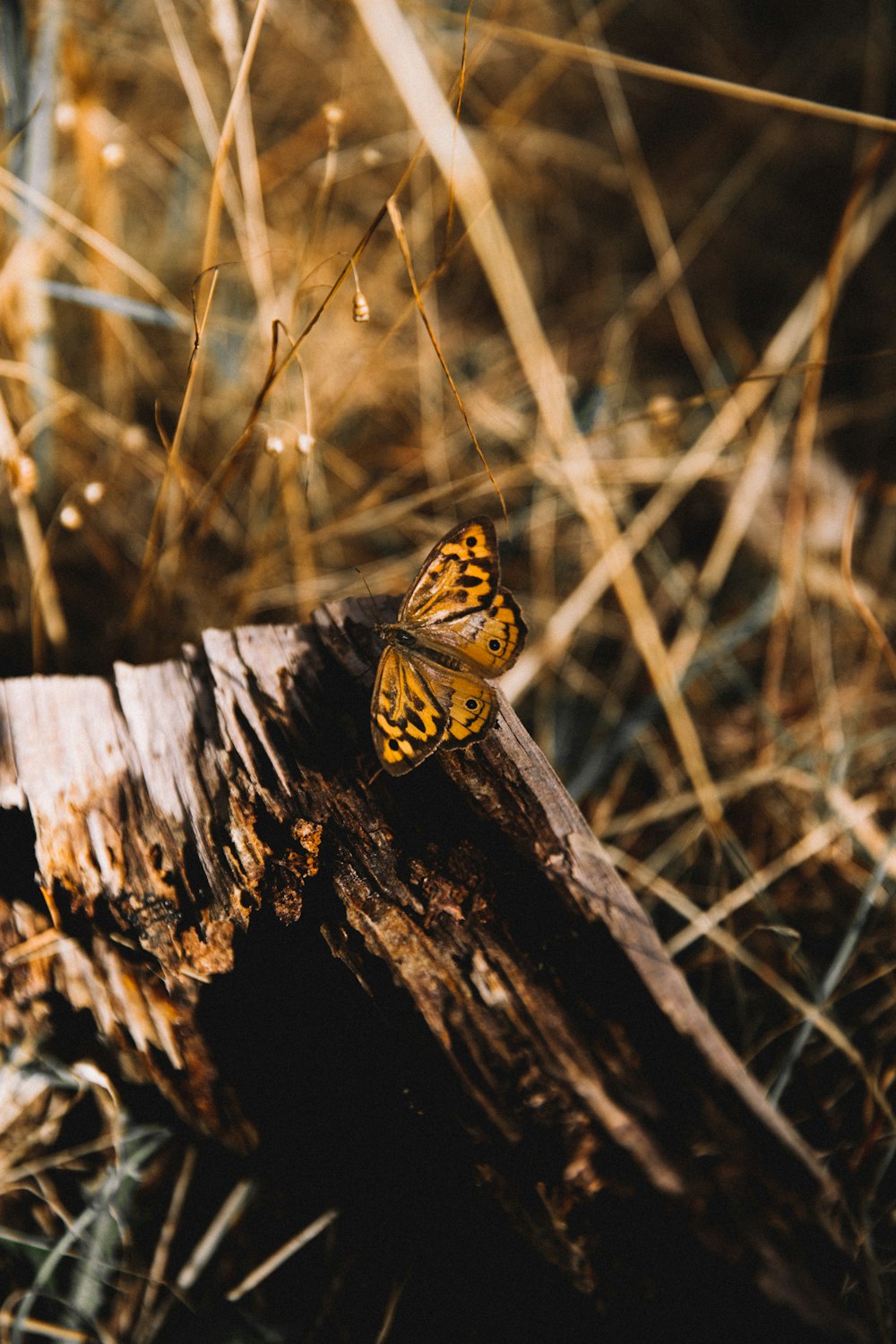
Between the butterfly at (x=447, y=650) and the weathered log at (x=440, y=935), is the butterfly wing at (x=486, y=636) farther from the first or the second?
the weathered log at (x=440, y=935)

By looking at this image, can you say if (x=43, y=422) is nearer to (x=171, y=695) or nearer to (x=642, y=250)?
(x=171, y=695)

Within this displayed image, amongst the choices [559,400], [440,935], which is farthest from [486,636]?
[559,400]

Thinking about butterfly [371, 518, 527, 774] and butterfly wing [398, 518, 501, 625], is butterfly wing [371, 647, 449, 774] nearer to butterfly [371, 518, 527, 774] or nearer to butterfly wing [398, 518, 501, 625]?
butterfly [371, 518, 527, 774]

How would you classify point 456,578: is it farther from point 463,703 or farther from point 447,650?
point 463,703

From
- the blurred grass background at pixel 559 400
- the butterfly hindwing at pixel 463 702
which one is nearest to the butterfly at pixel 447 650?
the butterfly hindwing at pixel 463 702

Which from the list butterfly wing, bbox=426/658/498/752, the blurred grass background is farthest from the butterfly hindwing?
the blurred grass background

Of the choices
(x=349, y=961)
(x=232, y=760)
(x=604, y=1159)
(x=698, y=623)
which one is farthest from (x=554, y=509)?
(x=604, y=1159)
